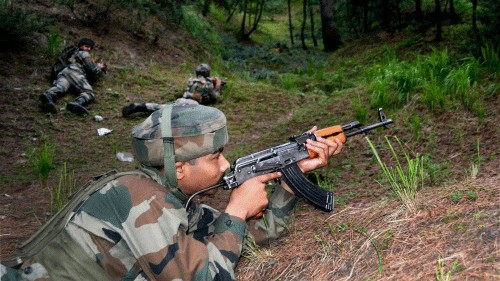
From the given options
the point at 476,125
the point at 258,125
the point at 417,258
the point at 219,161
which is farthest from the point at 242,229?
the point at 258,125

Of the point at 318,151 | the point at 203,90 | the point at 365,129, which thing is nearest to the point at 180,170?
the point at 318,151

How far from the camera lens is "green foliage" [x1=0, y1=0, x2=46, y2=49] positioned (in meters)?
9.05

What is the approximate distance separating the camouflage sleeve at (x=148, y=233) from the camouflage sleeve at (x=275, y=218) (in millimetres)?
546

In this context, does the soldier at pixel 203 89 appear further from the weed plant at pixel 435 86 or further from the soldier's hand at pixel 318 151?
the soldier's hand at pixel 318 151

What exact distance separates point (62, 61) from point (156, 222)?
7586mm

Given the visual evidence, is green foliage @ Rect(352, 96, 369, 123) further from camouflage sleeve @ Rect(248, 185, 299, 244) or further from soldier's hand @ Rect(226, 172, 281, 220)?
soldier's hand @ Rect(226, 172, 281, 220)

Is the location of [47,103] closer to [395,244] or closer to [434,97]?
[434,97]

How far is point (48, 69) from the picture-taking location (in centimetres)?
931

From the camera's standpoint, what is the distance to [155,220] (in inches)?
87.8

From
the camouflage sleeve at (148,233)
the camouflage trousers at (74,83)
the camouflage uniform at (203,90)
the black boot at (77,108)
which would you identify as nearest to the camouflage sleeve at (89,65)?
the camouflage trousers at (74,83)

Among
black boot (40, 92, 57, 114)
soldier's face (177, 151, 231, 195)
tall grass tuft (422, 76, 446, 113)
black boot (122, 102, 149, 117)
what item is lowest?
black boot (122, 102, 149, 117)

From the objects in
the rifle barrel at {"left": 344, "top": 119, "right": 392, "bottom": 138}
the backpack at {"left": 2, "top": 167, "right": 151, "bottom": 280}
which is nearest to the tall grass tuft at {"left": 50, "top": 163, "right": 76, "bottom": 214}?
the backpack at {"left": 2, "top": 167, "right": 151, "bottom": 280}

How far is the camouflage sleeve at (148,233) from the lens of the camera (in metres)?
2.21

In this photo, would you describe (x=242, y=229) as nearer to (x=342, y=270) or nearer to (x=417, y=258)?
(x=342, y=270)
